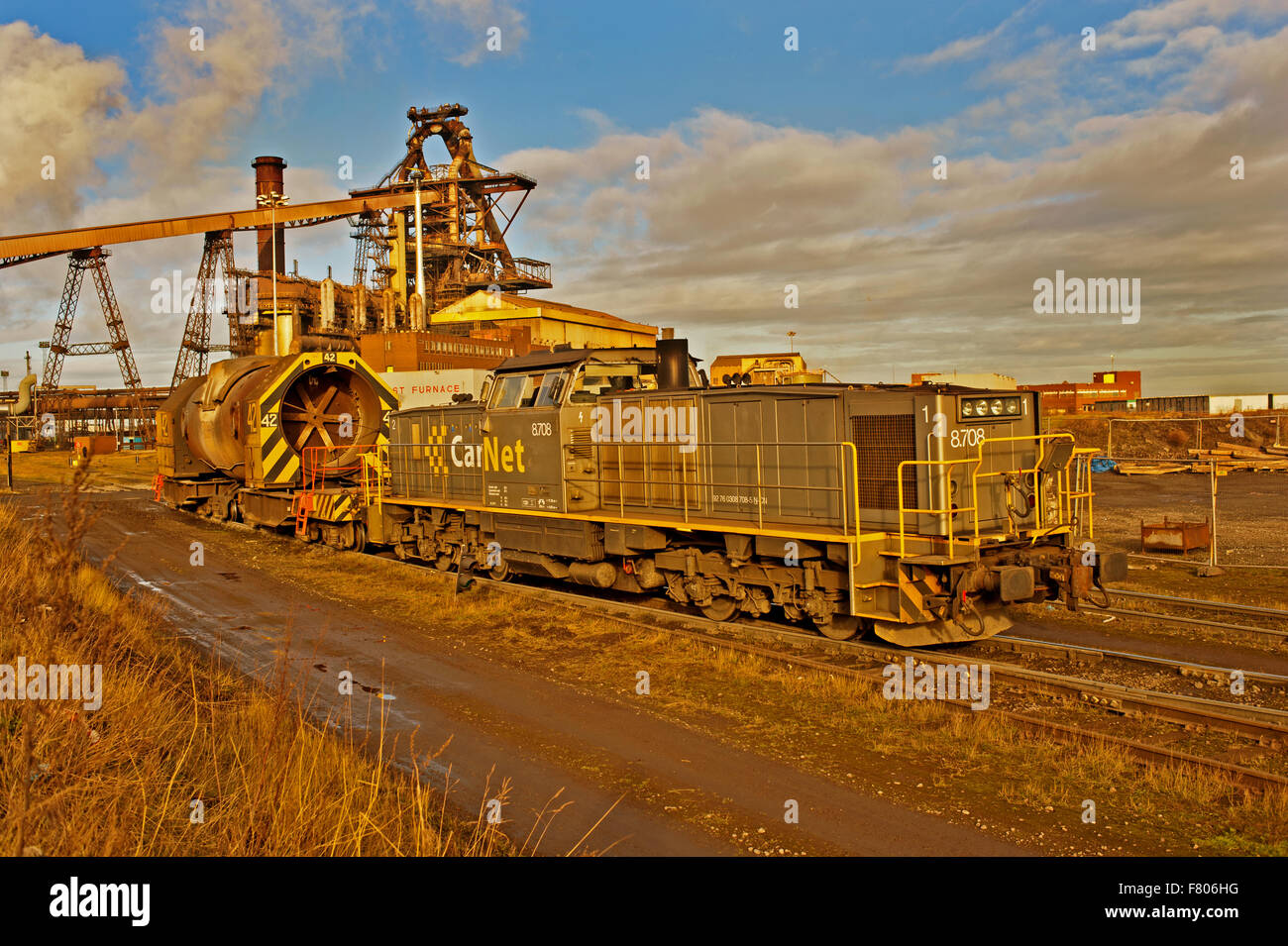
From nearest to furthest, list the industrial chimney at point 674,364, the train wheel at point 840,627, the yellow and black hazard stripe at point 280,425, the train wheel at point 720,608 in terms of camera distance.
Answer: the train wheel at point 840,627 < the train wheel at point 720,608 < the industrial chimney at point 674,364 < the yellow and black hazard stripe at point 280,425

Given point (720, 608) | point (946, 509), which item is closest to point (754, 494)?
point (720, 608)

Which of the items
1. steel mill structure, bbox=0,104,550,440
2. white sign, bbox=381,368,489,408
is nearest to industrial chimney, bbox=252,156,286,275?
steel mill structure, bbox=0,104,550,440

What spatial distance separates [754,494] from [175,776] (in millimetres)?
7322

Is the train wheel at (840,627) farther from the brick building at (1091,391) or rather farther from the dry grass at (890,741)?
the brick building at (1091,391)

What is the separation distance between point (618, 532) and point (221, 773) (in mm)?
6938

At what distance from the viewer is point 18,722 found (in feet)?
18.4

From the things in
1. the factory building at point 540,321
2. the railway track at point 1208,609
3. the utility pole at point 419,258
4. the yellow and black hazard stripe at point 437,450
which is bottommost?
the railway track at point 1208,609

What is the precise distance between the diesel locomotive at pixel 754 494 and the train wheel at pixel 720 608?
0.02m

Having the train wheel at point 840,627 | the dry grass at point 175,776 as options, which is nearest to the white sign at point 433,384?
the train wheel at point 840,627

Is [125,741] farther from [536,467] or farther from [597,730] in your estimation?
[536,467]

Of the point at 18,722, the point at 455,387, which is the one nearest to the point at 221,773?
the point at 18,722

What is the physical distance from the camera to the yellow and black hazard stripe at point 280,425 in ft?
61.8

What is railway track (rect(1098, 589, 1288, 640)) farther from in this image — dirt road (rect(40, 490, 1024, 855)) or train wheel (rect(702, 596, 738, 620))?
dirt road (rect(40, 490, 1024, 855))

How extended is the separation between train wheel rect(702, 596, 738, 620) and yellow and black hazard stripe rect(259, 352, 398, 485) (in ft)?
32.6
